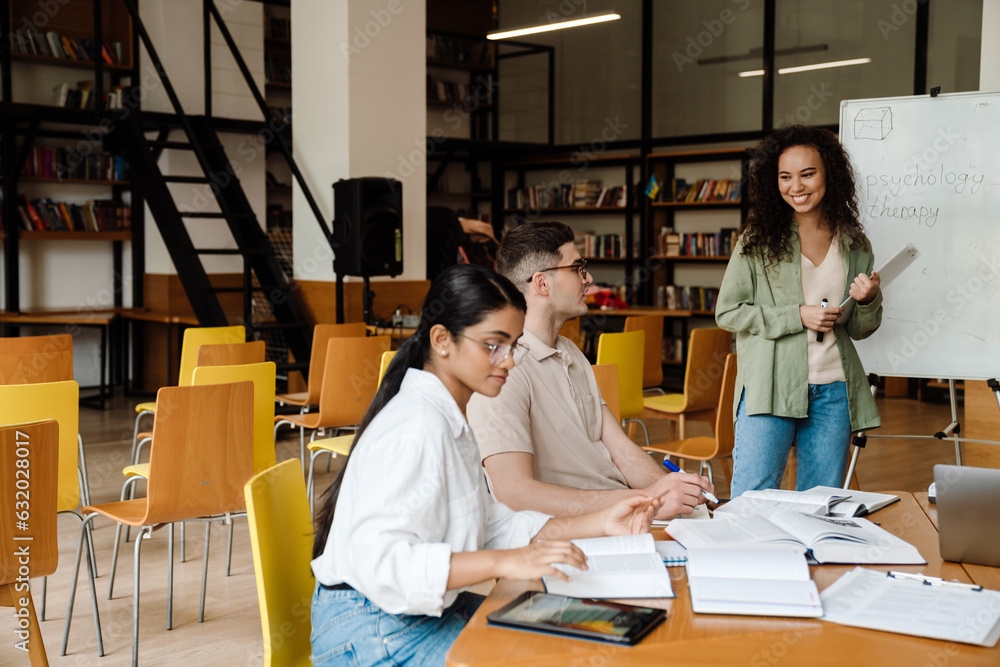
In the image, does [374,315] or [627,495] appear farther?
[374,315]

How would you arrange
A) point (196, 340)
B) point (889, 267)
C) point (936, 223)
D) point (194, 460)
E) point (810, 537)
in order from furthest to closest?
point (196, 340)
point (936, 223)
point (194, 460)
point (889, 267)
point (810, 537)

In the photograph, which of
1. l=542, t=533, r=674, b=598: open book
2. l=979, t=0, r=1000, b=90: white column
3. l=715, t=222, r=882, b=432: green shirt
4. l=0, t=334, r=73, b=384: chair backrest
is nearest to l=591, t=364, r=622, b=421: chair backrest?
l=715, t=222, r=882, b=432: green shirt

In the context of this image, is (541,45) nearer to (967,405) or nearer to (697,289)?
(697,289)

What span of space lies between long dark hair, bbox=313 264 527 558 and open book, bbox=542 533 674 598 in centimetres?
41

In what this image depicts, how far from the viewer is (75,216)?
8.23 meters

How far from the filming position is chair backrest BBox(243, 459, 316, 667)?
5.50 ft

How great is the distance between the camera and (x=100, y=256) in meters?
8.64

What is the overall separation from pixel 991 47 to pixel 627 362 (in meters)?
2.69

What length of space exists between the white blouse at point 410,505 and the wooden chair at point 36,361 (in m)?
2.71

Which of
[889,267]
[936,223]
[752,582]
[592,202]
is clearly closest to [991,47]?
[936,223]

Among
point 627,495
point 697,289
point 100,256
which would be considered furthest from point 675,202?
point 627,495

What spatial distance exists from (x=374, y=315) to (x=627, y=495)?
5370 mm

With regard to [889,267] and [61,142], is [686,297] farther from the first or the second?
[889,267]

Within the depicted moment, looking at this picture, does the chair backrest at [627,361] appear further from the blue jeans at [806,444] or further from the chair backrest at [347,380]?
the blue jeans at [806,444]
